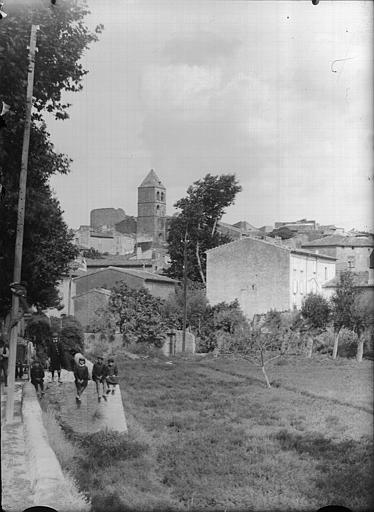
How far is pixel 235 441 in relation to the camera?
3.55 metres

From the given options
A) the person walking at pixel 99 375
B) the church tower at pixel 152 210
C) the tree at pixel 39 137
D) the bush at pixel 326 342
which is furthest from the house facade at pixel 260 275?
the tree at pixel 39 137

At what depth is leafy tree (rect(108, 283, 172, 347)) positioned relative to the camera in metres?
3.76

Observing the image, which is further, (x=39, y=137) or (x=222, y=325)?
(x=222, y=325)

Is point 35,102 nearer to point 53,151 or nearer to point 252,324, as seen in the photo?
point 53,151

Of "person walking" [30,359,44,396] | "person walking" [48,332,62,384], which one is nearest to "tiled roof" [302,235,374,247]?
"person walking" [48,332,62,384]

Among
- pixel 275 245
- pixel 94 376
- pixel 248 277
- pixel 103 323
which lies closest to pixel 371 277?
pixel 275 245

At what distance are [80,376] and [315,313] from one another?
1440 millimetres

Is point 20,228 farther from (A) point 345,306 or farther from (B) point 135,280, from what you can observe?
Result: (A) point 345,306

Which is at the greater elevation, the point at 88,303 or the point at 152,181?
the point at 152,181

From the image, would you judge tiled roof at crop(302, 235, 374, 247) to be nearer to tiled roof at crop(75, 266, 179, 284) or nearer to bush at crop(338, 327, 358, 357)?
bush at crop(338, 327, 358, 357)

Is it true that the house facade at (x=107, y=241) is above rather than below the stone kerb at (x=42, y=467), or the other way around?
above

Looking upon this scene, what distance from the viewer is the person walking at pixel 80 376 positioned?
11.8 ft

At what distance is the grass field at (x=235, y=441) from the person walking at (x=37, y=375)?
43 centimetres

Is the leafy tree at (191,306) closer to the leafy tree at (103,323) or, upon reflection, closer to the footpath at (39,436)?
the leafy tree at (103,323)
